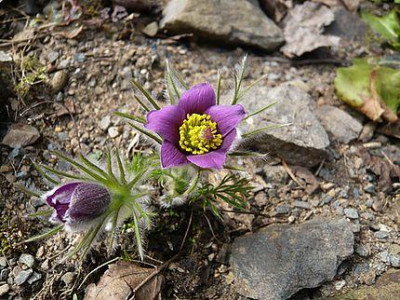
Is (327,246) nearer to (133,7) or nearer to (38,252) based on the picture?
(38,252)

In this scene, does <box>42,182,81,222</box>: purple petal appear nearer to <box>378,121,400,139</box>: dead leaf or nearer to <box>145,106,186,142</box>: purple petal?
<box>145,106,186,142</box>: purple petal

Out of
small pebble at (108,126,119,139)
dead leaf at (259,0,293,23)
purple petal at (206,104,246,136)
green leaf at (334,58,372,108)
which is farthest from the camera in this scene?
dead leaf at (259,0,293,23)

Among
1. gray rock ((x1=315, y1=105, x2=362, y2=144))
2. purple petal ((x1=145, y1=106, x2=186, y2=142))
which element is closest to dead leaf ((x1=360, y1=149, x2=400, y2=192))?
gray rock ((x1=315, y1=105, x2=362, y2=144))

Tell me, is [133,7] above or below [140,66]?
above

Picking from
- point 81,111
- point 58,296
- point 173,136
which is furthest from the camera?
point 81,111

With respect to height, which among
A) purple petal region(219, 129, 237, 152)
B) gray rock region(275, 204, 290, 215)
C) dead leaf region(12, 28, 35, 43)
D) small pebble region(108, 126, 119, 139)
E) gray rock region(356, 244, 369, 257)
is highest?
dead leaf region(12, 28, 35, 43)

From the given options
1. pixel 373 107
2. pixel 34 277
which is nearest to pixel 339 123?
pixel 373 107

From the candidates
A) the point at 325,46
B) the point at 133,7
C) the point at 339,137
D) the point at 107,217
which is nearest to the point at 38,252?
the point at 107,217
